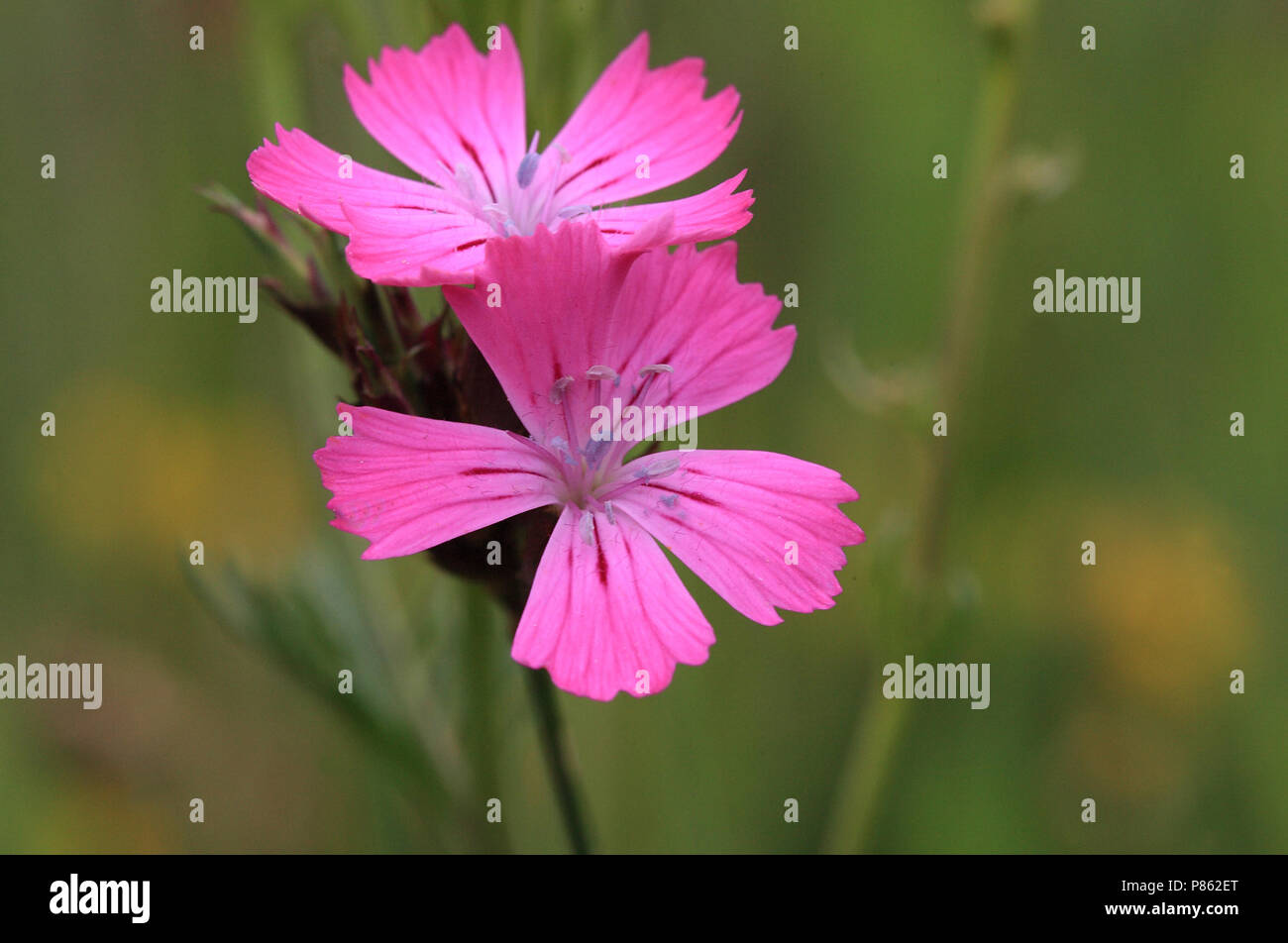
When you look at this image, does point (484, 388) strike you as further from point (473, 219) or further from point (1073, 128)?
point (1073, 128)

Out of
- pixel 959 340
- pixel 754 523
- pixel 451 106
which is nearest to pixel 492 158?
pixel 451 106

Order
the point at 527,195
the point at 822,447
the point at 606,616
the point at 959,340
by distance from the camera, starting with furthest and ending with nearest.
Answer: the point at 822,447
the point at 959,340
the point at 527,195
the point at 606,616

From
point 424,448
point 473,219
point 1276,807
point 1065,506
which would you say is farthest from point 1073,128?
point 424,448

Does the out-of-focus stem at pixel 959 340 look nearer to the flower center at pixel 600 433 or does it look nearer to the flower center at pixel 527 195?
the flower center at pixel 600 433

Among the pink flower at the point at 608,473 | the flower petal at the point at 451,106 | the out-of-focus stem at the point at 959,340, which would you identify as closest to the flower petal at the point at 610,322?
the pink flower at the point at 608,473

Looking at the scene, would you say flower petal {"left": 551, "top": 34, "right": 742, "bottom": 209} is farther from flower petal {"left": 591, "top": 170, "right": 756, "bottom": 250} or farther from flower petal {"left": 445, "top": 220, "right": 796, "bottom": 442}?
flower petal {"left": 445, "top": 220, "right": 796, "bottom": 442}

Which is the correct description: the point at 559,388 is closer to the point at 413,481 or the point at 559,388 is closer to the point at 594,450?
the point at 594,450

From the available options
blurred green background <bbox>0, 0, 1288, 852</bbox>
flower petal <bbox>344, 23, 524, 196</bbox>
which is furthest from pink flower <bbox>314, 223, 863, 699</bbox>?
blurred green background <bbox>0, 0, 1288, 852</bbox>
